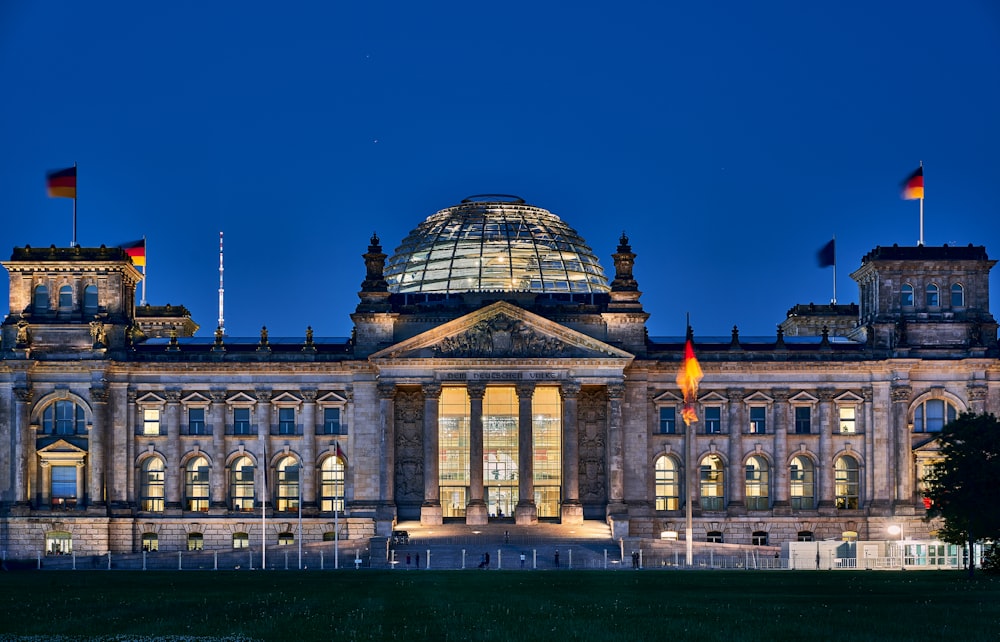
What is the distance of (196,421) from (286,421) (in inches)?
272

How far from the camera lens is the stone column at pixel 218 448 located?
4963 inches

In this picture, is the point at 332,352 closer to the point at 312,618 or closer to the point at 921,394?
the point at 921,394

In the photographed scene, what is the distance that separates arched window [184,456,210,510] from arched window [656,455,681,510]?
1358 inches

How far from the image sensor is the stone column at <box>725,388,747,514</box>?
416 ft

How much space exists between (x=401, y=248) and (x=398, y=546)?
1569 inches

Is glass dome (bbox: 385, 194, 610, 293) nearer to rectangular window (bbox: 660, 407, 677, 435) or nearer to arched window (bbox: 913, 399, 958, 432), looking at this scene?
rectangular window (bbox: 660, 407, 677, 435)

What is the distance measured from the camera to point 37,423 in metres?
125

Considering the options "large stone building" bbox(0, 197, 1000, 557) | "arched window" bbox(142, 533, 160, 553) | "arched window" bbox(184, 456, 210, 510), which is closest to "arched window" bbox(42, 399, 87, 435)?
"large stone building" bbox(0, 197, 1000, 557)

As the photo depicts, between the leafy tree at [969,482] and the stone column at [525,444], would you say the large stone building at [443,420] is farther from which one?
the leafy tree at [969,482]

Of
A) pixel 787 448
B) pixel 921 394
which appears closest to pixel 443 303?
pixel 787 448

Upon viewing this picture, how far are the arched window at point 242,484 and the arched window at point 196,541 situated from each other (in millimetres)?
3460

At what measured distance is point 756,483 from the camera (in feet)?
420

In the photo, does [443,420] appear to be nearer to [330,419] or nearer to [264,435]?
[330,419]

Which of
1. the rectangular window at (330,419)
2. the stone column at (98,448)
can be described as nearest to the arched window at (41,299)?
the stone column at (98,448)
